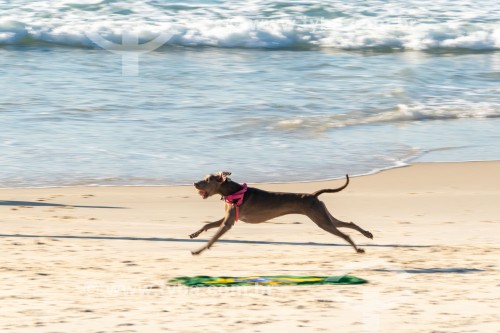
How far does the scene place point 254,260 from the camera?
669 cm

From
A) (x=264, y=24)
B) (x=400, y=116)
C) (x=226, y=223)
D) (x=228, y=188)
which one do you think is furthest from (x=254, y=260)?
(x=264, y=24)

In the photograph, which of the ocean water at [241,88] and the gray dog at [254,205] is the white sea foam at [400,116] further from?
the gray dog at [254,205]

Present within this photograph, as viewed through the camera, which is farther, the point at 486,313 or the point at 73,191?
the point at 73,191

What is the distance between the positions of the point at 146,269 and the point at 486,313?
2.01 metres

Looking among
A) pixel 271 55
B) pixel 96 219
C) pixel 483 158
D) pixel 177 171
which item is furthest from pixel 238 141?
pixel 271 55

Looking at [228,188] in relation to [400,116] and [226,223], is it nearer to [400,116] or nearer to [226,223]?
[226,223]

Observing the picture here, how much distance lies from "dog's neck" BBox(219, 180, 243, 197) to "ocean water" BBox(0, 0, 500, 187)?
3.05m

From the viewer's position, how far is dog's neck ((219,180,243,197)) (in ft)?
21.2

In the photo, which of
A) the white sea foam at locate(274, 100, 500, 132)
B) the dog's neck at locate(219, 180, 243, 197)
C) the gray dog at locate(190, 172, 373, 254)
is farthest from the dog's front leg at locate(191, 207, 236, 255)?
the white sea foam at locate(274, 100, 500, 132)

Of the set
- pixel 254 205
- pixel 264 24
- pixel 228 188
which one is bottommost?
pixel 264 24

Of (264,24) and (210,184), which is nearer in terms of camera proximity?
(210,184)

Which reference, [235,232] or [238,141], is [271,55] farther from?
[235,232]

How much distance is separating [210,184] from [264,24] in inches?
596

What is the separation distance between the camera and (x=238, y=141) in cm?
1132
